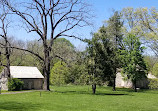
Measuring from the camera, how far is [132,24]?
4591 centimetres

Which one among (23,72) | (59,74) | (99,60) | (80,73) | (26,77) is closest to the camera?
(80,73)

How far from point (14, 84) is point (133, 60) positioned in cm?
1907

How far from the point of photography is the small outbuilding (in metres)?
40.1

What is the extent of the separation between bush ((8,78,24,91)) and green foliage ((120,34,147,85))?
16.8 metres

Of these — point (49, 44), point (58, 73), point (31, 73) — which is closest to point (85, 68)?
point (49, 44)

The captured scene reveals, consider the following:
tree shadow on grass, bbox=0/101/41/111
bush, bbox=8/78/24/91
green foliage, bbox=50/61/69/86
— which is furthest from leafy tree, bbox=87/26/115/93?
green foliage, bbox=50/61/69/86

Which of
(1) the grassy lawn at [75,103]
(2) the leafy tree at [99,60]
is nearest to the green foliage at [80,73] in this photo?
(2) the leafy tree at [99,60]

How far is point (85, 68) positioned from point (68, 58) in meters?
3.61

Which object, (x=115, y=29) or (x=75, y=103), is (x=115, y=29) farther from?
(x=75, y=103)

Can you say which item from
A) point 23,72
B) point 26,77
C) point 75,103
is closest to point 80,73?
point 75,103

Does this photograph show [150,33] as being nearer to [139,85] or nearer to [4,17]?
[139,85]

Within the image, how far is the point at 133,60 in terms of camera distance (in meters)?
38.1

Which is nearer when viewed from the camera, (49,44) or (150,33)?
(49,44)

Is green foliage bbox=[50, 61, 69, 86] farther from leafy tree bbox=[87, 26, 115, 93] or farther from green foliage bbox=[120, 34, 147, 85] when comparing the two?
leafy tree bbox=[87, 26, 115, 93]
